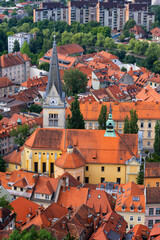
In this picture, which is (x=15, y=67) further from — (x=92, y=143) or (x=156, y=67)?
(x=92, y=143)

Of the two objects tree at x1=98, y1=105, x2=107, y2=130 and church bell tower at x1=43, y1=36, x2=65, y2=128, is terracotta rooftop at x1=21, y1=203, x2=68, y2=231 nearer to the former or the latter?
church bell tower at x1=43, y1=36, x2=65, y2=128

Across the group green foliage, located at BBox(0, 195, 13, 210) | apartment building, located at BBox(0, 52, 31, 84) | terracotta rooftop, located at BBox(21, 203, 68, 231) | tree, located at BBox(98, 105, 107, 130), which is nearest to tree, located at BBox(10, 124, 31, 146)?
tree, located at BBox(98, 105, 107, 130)

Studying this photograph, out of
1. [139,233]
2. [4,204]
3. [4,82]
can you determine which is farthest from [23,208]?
[4,82]

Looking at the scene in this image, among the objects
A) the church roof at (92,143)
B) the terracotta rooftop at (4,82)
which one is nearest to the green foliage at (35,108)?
the terracotta rooftop at (4,82)

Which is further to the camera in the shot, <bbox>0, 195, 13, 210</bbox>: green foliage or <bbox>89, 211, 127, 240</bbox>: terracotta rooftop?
<bbox>0, 195, 13, 210</bbox>: green foliage

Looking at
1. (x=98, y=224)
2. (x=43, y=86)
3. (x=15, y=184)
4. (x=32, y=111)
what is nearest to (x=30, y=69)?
(x=43, y=86)

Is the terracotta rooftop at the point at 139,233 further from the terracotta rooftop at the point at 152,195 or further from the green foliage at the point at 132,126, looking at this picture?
the green foliage at the point at 132,126
